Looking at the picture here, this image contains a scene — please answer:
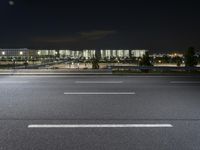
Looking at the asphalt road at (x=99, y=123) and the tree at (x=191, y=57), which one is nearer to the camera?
the asphalt road at (x=99, y=123)

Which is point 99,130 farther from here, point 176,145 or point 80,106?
point 80,106

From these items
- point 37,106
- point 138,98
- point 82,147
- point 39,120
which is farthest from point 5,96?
point 82,147

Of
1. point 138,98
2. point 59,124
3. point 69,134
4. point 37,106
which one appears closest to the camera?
point 69,134

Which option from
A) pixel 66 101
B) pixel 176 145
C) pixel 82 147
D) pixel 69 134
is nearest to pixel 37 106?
pixel 66 101

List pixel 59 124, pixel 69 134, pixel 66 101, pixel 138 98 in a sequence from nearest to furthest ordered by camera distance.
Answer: pixel 69 134 < pixel 59 124 < pixel 66 101 < pixel 138 98

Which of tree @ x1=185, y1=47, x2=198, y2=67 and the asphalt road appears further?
tree @ x1=185, y1=47, x2=198, y2=67

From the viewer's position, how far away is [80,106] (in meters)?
8.71

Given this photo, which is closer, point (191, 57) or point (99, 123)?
point (99, 123)

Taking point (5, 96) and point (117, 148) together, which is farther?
point (5, 96)

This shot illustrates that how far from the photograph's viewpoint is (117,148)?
4.86m

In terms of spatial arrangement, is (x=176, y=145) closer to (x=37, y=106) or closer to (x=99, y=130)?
(x=99, y=130)

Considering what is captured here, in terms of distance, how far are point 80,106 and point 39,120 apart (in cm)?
207

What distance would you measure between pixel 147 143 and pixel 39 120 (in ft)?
9.76

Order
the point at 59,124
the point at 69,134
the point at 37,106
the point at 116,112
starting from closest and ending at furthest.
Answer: the point at 69,134
the point at 59,124
the point at 116,112
the point at 37,106
